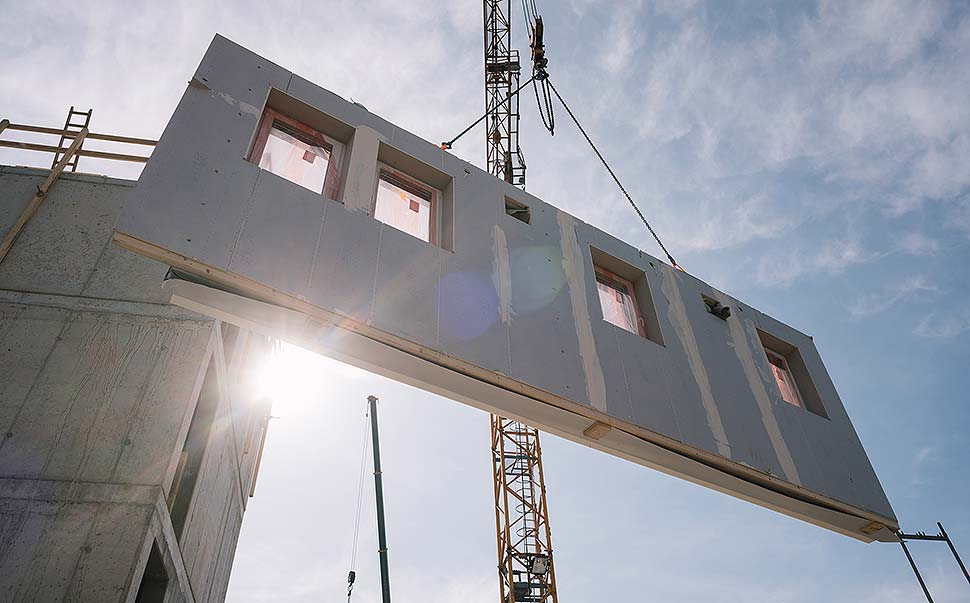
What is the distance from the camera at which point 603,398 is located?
7914 millimetres

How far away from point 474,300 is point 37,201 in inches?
330

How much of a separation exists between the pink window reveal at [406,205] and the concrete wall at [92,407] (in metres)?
3.69

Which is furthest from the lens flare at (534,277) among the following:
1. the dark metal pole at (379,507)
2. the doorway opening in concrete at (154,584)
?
the dark metal pole at (379,507)

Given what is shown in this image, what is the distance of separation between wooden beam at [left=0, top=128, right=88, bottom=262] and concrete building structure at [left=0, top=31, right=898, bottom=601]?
0.54 ft

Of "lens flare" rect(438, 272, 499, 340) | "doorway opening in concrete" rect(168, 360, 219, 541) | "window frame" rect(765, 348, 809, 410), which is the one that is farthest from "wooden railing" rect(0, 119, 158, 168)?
"window frame" rect(765, 348, 809, 410)

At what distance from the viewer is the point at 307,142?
27.0 ft

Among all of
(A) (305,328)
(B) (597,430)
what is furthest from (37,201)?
(B) (597,430)

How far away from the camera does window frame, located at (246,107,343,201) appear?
294 inches

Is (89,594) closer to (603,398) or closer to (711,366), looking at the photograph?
(603,398)

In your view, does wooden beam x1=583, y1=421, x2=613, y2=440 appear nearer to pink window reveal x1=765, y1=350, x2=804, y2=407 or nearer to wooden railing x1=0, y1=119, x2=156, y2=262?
pink window reveal x1=765, y1=350, x2=804, y2=407

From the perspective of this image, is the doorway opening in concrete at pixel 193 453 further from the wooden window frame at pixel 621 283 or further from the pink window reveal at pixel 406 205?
the wooden window frame at pixel 621 283

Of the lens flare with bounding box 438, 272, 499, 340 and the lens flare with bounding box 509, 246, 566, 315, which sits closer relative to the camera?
the lens flare with bounding box 438, 272, 499, 340

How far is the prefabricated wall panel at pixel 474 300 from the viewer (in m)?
6.30

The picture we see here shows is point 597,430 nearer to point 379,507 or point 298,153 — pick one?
point 298,153
